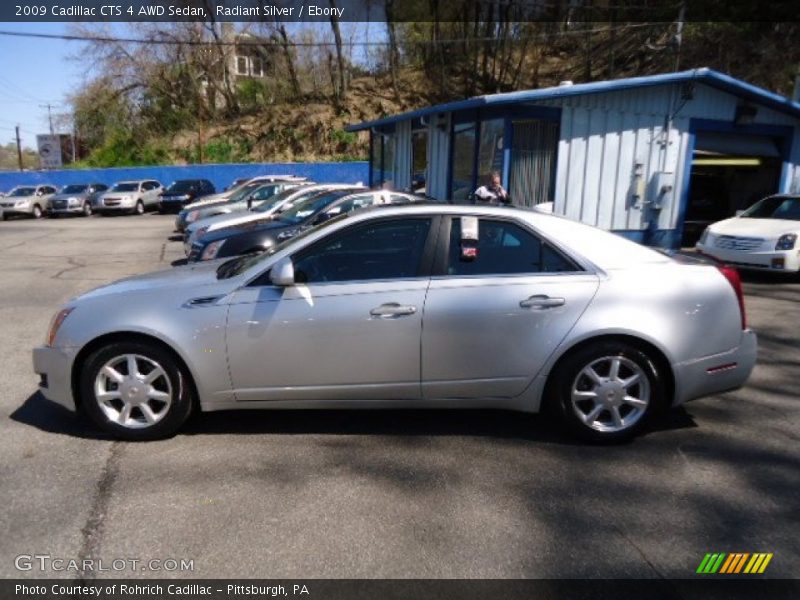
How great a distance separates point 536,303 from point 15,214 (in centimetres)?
3087

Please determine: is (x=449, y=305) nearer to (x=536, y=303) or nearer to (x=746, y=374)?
(x=536, y=303)

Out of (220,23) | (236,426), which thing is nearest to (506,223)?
(236,426)

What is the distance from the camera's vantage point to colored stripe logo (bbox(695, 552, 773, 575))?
113 inches

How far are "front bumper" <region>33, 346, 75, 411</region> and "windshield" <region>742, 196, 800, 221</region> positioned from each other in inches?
442

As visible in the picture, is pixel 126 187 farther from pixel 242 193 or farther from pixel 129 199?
pixel 242 193

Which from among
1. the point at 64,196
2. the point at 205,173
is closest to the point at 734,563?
the point at 64,196

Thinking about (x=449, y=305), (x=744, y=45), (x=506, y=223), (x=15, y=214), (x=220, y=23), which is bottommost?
(x=15, y=214)

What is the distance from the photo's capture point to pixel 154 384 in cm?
407

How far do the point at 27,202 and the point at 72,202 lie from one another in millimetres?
1809

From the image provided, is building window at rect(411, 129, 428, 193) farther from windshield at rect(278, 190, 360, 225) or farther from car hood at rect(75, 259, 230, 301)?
car hood at rect(75, 259, 230, 301)

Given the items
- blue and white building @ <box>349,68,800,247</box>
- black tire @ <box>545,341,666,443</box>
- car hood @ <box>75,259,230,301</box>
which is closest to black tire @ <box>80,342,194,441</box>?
car hood @ <box>75,259,230,301</box>

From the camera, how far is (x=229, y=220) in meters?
11.8

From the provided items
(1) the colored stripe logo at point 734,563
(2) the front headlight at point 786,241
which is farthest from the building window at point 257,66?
(1) the colored stripe logo at point 734,563

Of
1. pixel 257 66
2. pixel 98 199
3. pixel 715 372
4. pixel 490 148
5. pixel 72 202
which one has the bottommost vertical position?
pixel 72 202
